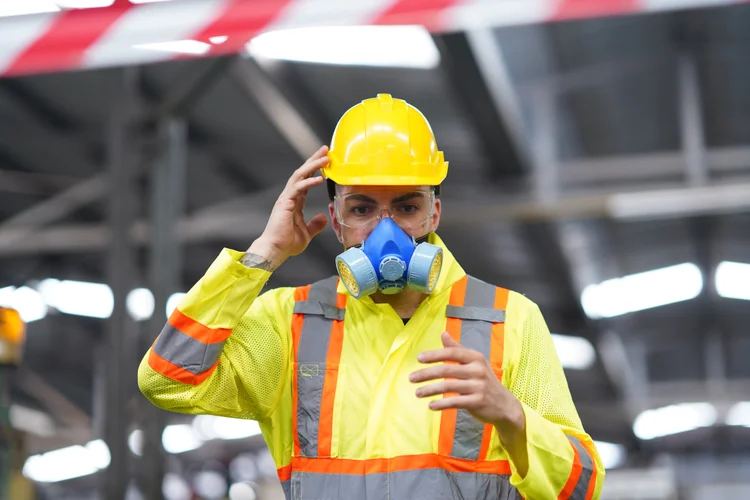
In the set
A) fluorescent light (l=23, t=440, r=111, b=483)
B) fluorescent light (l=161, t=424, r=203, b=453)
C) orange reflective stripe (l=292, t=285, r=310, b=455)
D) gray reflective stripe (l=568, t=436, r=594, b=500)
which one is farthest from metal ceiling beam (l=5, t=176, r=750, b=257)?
fluorescent light (l=23, t=440, r=111, b=483)

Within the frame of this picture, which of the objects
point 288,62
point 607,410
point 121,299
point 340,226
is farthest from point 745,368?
point 340,226

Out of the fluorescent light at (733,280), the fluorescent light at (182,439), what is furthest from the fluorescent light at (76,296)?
the fluorescent light at (733,280)

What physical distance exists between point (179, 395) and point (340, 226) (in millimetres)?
643

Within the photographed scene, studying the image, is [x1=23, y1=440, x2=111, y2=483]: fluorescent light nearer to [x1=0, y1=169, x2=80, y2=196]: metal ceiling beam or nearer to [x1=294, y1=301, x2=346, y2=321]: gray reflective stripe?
[x1=0, y1=169, x2=80, y2=196]: metal ceiling beam

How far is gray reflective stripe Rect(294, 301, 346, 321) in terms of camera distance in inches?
113

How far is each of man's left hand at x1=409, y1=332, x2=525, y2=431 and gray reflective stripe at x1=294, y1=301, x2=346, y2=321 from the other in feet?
2.05

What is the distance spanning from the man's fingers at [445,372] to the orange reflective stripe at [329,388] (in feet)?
1.73

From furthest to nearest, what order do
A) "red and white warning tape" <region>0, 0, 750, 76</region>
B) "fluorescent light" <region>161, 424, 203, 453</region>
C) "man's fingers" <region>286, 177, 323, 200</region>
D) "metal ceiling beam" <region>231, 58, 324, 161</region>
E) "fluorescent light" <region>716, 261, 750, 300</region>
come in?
1. "fluorescent light" <region>161, 424, 203, 453</region>
2. "fluorescent light" <region>716, 261, 750, 300</region>
3. "metal ceiling beam" <region>231, 58, 324, 161</region>
4. "man's fingers" <region>286, 177, 323, 200</region>
5. "red and white warning tape" <region>0, 0, 750, 76</region>

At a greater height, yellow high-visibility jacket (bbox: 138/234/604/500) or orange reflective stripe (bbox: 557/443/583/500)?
yellow high-visibility jacket (bbox: 138/234/604/500)

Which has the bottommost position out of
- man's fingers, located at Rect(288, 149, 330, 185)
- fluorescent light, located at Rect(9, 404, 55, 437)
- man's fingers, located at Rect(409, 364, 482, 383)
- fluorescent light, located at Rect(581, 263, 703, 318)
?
man's fingers, located at Rect(409, 364, 482, 383)

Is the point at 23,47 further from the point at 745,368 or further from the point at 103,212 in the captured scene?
the point at 745,368

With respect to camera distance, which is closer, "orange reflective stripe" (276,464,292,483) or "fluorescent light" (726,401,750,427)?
"orange reflective stripe" (276,464,292,483)

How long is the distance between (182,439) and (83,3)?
2167 centimetres

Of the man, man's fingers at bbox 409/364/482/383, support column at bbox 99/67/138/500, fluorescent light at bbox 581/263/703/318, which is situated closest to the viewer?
man's fingers at bbox 409/364/482/383
